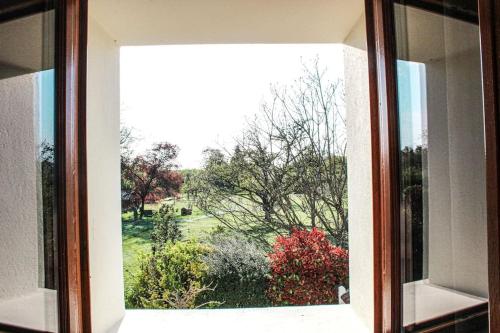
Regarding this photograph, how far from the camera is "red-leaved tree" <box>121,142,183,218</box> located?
357cm

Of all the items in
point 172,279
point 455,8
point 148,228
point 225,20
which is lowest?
point 172,279

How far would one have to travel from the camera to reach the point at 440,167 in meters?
1.00

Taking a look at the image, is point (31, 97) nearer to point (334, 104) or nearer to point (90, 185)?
point (90, 185)

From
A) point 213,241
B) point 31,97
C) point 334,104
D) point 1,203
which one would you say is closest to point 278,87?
point 334,104

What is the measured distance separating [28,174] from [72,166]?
22cm

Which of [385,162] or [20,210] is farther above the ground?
[385,162]

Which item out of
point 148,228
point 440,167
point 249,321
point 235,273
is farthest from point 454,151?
point 148,228

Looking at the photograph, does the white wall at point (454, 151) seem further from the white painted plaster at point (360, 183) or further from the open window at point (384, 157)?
the white painted plaster at point (360, 183)

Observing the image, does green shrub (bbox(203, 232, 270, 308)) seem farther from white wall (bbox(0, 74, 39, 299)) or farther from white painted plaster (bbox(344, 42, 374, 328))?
white wall (bbox(0, 74, 39, 299))

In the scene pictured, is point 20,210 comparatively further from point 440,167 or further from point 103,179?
point 440,167

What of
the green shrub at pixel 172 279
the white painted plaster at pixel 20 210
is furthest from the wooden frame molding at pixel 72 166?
the green shrub at pixel 172 279

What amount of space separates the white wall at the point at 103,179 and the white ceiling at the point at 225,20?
0.22 meters

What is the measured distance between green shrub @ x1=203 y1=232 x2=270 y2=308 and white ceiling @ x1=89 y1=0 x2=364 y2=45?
2.23 meters

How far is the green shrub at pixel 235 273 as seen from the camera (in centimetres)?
355
